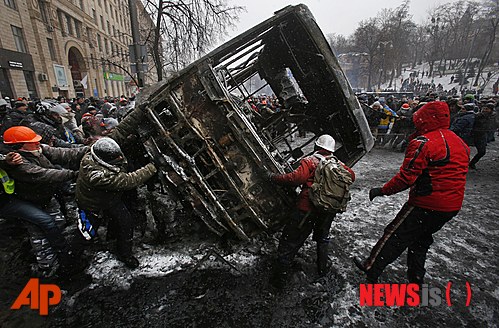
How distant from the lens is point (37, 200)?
264cm

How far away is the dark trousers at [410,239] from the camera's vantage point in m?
2.44

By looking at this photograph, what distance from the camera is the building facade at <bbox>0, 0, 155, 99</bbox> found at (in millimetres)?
15272

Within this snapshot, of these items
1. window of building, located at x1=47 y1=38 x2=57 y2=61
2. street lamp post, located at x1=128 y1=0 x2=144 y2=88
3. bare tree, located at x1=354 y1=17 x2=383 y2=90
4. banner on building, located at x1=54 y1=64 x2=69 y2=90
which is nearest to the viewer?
street lamp post, located at x1=128 y1=0 x2=144 y2=88

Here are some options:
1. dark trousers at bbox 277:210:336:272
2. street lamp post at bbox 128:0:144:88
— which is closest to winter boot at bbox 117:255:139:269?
dark trousers at bbox 277:210:336:272

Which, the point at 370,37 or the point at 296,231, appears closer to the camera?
the point at 296,231

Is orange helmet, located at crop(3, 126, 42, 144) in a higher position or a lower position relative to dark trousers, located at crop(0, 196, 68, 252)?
higher

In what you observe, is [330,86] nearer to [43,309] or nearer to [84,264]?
[84,264]

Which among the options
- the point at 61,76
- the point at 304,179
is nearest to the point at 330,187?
the point at 304,179

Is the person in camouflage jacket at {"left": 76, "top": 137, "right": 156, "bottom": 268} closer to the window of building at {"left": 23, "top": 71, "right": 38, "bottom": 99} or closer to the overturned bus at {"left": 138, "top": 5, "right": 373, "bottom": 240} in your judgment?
the overturned bus at {"left": 138, "top": 5, "right": 373, "bottom": 240}

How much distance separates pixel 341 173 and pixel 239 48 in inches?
90.4

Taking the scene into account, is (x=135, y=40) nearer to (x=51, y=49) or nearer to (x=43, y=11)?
(x=51, y=49)

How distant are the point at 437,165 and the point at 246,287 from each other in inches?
94.2

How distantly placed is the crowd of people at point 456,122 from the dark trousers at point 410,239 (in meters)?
5.39

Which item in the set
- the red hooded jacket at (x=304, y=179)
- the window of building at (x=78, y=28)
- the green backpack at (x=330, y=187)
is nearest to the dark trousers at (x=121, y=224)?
the red hooded jacket at (x=304, y=179)
